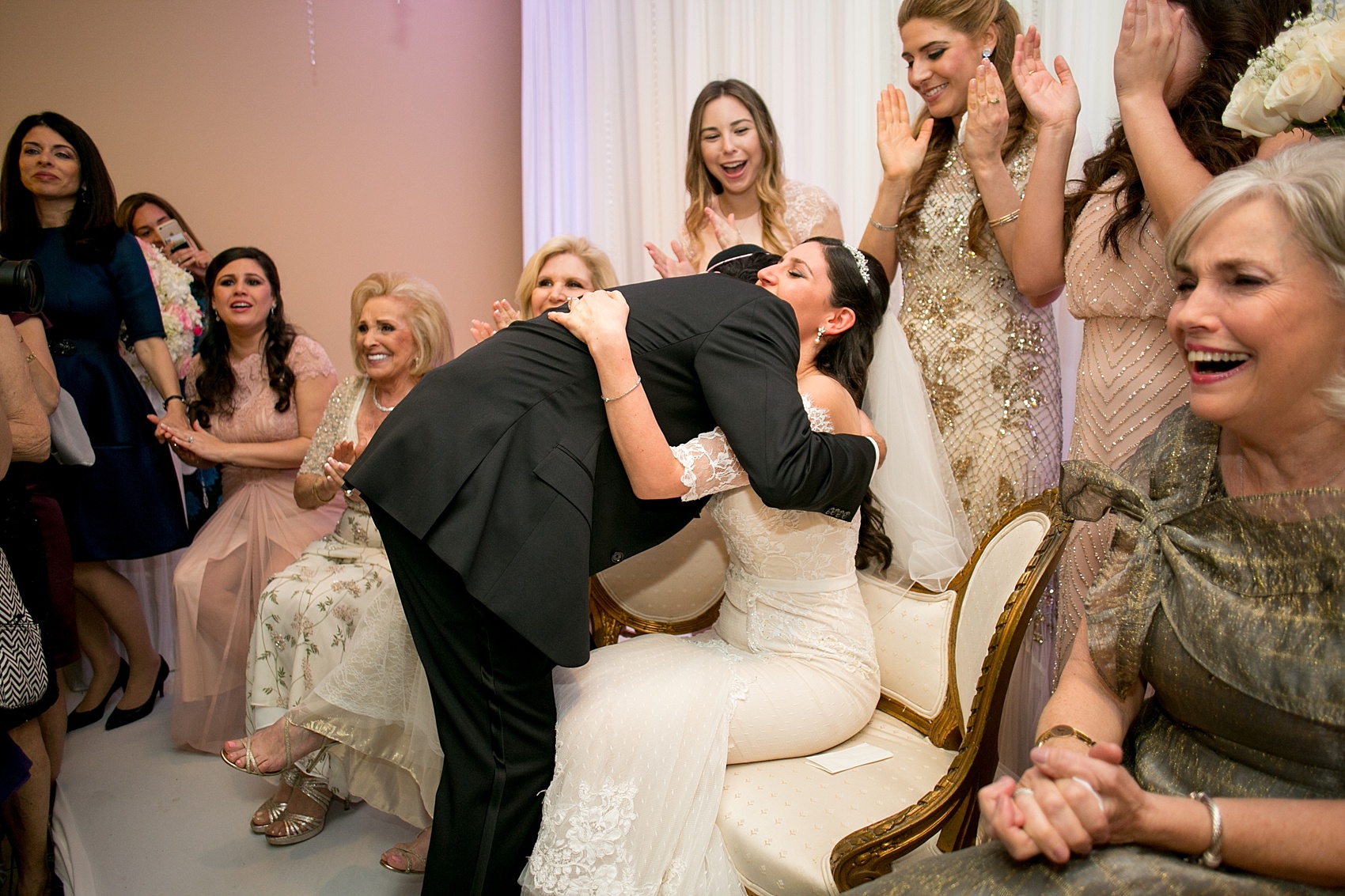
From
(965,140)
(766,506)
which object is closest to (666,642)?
(766,506)

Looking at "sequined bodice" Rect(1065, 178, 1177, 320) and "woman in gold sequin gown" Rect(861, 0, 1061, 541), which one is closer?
"sequined bodice" Rect(1065, 178, 1177, 320)

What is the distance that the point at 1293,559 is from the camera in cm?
106

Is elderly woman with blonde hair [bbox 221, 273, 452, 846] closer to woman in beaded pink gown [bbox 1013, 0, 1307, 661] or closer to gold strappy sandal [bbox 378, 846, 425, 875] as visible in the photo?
gold strappy sandal [bbox 378, 846, 425, 875]

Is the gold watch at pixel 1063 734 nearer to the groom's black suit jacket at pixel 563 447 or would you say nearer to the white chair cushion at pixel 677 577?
the groom's black suit jacket at pixel 563 447

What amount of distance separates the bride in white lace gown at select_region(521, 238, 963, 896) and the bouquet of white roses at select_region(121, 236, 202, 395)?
9.31 feet

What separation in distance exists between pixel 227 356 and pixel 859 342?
2.70m

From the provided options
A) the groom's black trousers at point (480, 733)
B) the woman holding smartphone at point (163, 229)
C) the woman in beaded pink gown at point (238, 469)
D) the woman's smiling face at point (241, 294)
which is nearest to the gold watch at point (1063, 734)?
the groom's black trousers at point (480, 733)

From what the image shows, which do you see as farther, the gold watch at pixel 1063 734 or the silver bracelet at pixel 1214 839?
the gold watch at pixel 1063 734

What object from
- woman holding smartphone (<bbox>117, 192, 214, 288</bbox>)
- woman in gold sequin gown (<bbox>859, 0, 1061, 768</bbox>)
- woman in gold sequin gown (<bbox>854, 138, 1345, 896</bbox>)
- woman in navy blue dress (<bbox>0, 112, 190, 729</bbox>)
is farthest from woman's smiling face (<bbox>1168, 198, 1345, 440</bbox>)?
woman holding smartphone (<bbox>117, 192, 214, 288</bbox>)

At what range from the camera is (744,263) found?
2.29m

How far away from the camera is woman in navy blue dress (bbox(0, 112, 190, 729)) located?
3.39 m

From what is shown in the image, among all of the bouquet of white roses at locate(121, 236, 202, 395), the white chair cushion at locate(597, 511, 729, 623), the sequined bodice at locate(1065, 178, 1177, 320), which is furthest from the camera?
the bouquet of white roses at locate(121, 236, 202, 395)

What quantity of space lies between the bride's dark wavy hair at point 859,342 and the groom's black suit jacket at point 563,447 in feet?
1.20

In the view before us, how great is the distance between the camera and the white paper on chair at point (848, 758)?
5.70 feet
